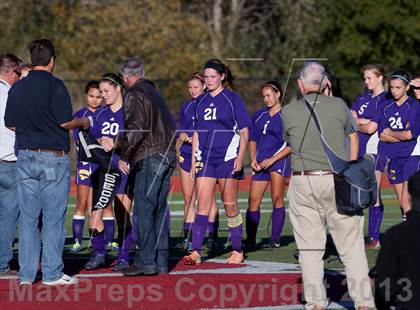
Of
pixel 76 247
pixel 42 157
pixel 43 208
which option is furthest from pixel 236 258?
pixel 42 157

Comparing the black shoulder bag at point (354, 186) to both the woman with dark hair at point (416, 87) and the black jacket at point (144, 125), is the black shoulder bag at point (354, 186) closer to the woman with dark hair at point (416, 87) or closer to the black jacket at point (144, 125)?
the black jacket at point (144, 125)

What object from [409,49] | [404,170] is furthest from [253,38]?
[404,170]

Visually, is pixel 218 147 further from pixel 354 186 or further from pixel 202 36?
pixel 202 36

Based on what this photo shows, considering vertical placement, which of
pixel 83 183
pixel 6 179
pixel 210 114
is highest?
pixel 210 114

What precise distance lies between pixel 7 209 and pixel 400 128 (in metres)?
4.90

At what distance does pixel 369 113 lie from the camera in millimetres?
14242

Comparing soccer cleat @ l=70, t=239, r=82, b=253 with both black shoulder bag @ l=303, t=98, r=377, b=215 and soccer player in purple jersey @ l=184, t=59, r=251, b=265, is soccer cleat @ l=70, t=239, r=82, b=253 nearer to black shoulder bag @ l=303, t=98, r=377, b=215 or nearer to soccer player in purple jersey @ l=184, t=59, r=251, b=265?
soccer player in purple jersey @ l=184, t=59, r=251, b=265

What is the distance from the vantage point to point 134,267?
459 inches

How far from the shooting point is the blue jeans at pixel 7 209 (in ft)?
38.7

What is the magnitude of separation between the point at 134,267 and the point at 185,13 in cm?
2718

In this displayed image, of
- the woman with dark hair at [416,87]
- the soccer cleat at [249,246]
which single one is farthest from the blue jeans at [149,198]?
the woman with dark hair at [416,87]

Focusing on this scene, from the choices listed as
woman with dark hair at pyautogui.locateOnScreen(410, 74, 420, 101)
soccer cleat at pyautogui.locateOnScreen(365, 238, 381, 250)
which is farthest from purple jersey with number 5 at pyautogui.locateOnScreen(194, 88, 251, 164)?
woman with dark hair at pyautogui.locateOnScreen(410, 74, 420, 101)

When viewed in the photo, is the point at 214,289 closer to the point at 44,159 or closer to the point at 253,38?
the point at 44,159

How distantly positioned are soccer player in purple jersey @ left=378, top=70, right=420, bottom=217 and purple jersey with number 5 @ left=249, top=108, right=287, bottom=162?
1272 mm
